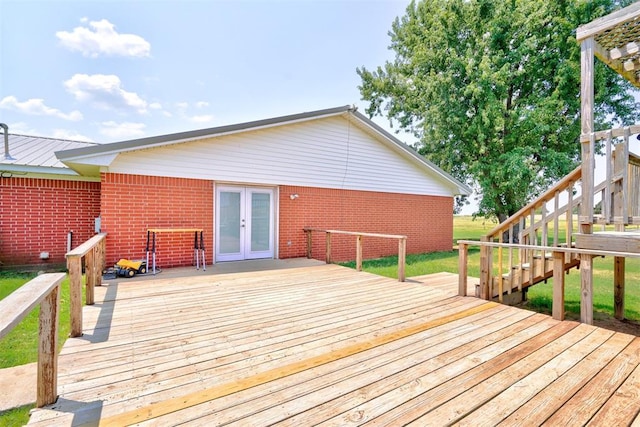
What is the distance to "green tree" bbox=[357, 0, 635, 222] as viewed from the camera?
12859 millimetres

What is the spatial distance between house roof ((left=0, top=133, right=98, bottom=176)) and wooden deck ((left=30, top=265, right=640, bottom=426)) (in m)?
4.56

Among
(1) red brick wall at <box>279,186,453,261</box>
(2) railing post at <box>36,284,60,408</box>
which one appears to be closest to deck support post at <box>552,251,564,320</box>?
(2) railing post at <box>36,284,60,408</box>

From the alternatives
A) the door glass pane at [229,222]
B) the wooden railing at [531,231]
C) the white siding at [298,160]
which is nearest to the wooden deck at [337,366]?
the wooden railing at [531,231]

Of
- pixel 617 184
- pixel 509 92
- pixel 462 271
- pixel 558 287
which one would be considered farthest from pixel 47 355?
pixel 509 92

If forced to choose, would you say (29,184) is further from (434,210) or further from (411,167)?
(434,210)

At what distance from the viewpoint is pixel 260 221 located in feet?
26.6

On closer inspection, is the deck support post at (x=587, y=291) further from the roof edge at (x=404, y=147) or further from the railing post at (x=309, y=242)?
the roof edge at (x=404, y=147)

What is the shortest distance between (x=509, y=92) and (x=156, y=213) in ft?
54.6

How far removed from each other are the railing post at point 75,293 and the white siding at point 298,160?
387 centimetres

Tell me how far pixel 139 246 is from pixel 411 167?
9.02 m

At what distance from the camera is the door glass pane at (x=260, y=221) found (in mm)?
8016

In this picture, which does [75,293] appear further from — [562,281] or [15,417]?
[562,281]

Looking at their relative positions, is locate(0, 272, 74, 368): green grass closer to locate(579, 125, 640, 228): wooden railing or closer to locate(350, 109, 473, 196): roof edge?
locate(579, 125, 640, 228): wooden railing

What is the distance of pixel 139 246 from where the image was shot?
21.6ft
